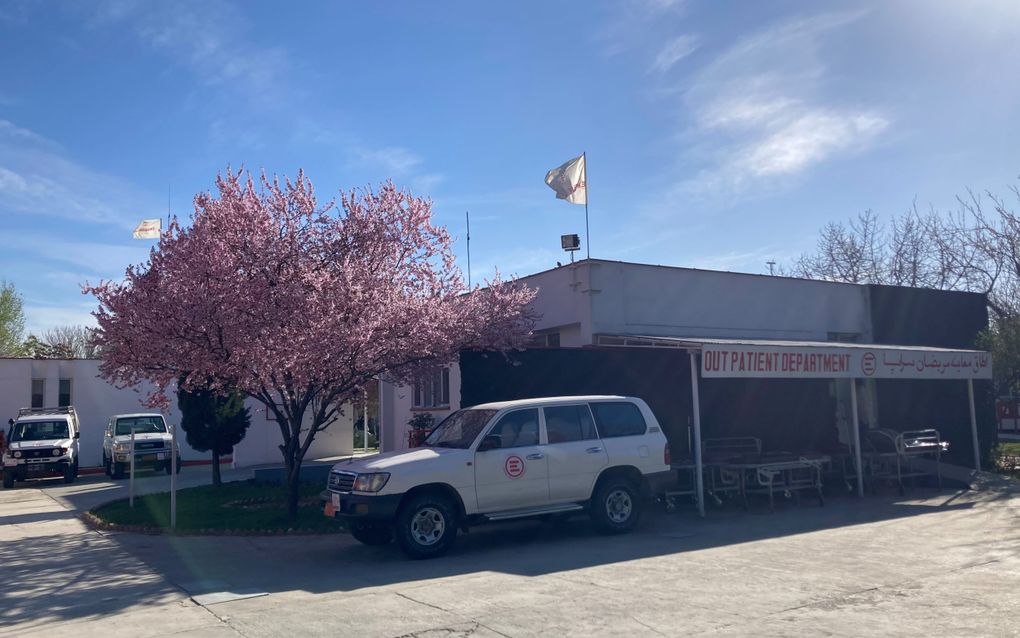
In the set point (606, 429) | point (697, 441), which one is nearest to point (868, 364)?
point (697, 441)

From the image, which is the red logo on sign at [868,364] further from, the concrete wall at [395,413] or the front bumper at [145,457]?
the front bumper at [145,457]

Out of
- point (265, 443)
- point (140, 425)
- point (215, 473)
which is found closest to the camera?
point (215, 473)

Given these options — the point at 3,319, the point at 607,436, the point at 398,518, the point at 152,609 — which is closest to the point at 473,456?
the point at 398,518

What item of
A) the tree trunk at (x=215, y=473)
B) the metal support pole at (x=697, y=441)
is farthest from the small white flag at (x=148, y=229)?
the metal support pole at (x=697, y=441)

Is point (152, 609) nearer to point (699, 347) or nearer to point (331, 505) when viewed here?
point (331, 505)

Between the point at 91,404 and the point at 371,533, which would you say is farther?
the point at 91,404

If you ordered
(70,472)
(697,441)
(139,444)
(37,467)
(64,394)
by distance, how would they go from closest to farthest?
(697,441), (37,467), (70,472), (139,444), (64,394)

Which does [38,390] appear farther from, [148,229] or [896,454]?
[896,454]

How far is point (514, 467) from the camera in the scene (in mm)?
11383

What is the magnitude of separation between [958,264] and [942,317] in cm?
913

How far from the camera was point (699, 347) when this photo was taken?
1402 cm

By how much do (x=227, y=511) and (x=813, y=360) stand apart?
10898 millimetres

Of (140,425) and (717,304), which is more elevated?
(717,304)

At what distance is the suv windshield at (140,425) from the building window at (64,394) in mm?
4880
